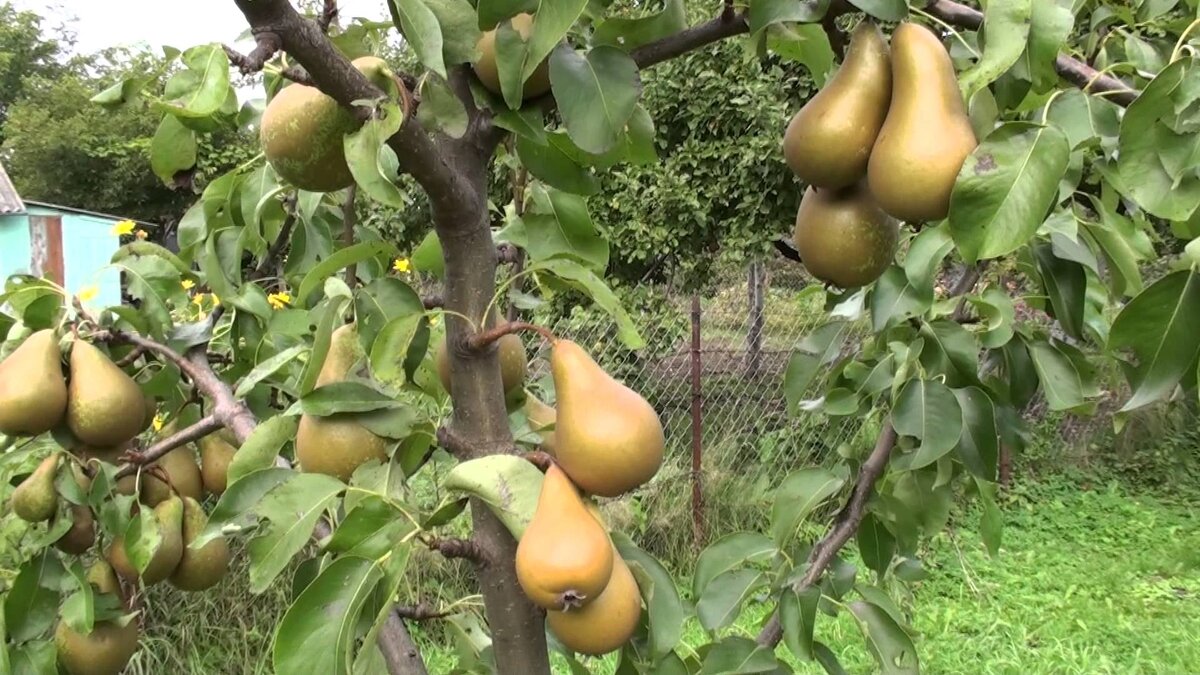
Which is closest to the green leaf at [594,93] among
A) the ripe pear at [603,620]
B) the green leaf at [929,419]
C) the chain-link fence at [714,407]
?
the ripe pear at [603,620]

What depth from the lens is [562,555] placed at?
0.75 m

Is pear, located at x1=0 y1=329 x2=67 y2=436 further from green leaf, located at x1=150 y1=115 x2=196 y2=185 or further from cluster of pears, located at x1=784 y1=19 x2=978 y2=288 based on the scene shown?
cluster of pears, located at x1=784 y1=19 x2=978 y2=288

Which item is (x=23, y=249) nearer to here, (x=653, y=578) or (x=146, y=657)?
(x=146, y=657)

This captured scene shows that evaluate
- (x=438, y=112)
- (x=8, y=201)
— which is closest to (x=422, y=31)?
(x=438, y=112)

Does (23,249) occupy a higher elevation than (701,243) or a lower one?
lower

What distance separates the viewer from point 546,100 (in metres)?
0.85

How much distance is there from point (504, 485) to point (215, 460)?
71 cm

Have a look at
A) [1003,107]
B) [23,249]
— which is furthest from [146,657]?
[23,249]

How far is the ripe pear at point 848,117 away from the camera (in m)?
0.76

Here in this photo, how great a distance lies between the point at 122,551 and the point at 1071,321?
117 cm

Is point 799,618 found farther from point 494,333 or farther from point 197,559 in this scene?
point 197,559

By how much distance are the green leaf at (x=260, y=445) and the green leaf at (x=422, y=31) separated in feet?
1.39

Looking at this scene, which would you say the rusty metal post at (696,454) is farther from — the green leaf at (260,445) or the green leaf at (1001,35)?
the green leaf at (1001,35)

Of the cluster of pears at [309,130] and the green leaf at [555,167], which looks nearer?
the cluster of pears at [309,130]
